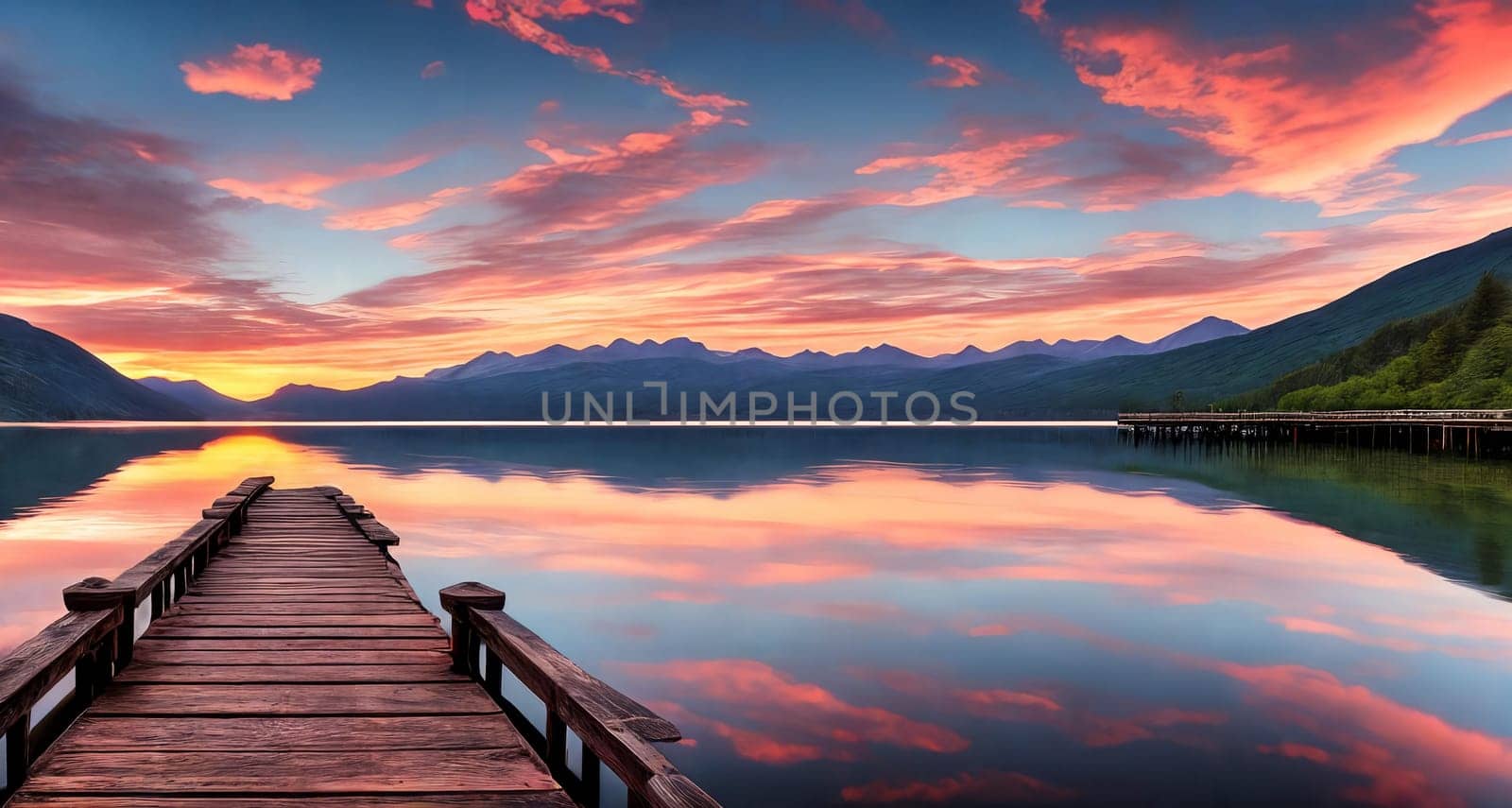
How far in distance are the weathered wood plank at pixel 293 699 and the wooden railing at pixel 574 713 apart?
476 mm

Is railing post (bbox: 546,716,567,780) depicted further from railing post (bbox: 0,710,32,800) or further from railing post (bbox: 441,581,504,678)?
railing post (bbox: 0,710,32,800)

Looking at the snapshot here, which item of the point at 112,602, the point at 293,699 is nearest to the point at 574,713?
the point at 293,699

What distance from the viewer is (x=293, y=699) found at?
7547 mm

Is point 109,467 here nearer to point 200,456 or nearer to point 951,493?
point 200,456

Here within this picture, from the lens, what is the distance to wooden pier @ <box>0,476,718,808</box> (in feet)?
18.3

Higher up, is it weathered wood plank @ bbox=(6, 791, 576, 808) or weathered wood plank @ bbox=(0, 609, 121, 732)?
weathered wood plank @ bbox=(0, 609, 121, 732)

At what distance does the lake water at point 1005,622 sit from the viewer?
1030 centimetres

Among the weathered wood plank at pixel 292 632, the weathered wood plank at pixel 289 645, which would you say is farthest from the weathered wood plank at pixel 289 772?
the weathered wood plank at pixel 292 632

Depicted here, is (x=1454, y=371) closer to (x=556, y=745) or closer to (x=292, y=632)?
(x=292, y=632)

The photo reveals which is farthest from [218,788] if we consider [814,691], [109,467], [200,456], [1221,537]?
[200,456]

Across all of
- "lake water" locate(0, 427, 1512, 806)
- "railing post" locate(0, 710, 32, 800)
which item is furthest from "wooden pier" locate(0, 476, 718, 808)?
"lake water" locate(0, 427, 1512, 806)

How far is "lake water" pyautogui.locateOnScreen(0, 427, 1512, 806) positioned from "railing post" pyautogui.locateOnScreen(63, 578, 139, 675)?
582 cm

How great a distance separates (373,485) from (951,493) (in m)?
31.6

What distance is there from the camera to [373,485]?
50.8 m
